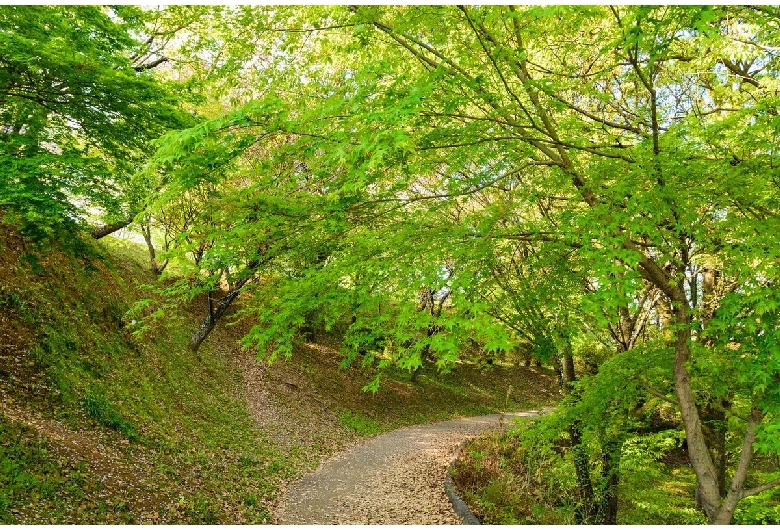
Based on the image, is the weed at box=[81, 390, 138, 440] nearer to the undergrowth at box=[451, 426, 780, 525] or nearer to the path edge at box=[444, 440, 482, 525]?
the path edge at box=[444, 440, 482, 525]

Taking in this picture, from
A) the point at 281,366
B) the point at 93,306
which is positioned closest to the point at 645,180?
the point at 93,306

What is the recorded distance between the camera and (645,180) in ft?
16.4

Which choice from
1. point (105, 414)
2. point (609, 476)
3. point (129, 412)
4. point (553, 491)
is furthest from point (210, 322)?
point (609, 476)

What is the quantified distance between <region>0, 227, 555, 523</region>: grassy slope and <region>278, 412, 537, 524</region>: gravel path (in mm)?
602

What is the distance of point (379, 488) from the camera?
10.1 m

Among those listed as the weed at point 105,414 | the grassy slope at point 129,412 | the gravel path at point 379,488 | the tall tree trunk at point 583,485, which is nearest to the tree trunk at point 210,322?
the grassy slope at point 129,412

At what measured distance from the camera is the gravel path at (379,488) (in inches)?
334

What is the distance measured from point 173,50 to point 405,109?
12563mm

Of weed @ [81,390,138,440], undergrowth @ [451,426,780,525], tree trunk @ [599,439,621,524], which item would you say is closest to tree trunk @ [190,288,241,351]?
weed @ [81,390,138,440]

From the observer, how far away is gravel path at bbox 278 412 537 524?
848 cm

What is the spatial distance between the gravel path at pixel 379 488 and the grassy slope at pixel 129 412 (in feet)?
1.97

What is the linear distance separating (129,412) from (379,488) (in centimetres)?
546

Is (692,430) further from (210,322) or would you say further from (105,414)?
(210,322)

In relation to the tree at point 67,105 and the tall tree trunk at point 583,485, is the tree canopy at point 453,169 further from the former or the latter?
the tall tree trunk at point 583,485
